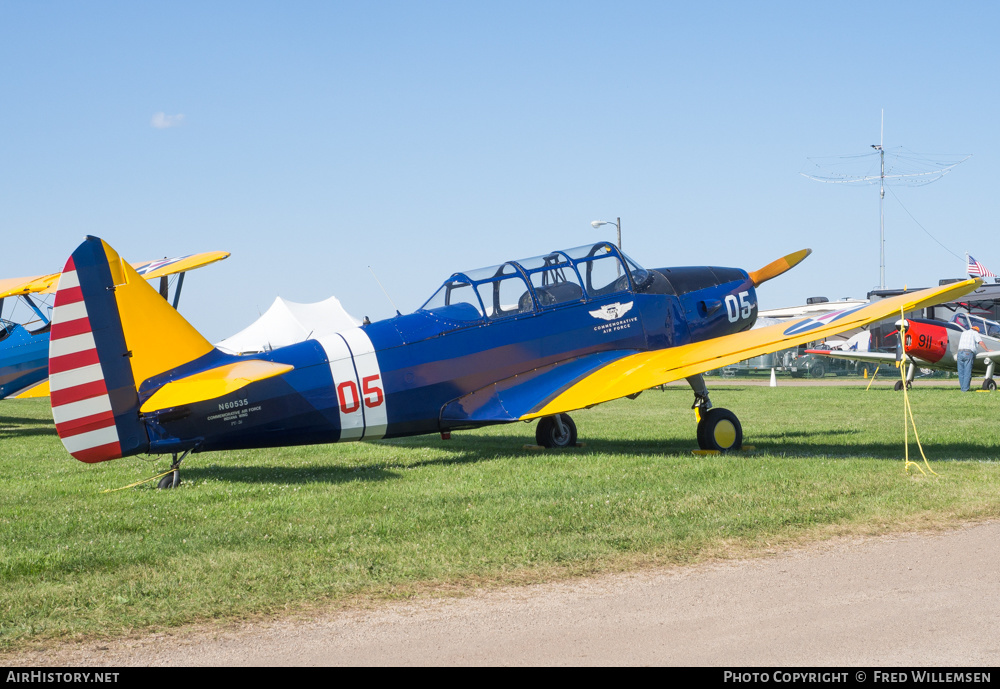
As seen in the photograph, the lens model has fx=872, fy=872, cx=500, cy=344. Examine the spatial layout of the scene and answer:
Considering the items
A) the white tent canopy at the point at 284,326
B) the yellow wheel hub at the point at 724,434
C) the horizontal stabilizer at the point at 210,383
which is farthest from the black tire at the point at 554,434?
the white tent canopy at the point at 284,326

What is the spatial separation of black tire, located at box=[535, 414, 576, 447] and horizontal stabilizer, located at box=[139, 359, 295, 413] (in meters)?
4.85

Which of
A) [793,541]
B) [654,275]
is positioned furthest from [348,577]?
[654,275]

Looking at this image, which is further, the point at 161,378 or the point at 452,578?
the point at 161,378

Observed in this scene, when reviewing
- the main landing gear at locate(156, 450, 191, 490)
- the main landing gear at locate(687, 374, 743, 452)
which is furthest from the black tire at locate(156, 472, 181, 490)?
the main landing gear at locate(687, 374, 743, 452)

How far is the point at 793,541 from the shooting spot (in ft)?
19.7

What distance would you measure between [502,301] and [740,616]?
674 centimetres

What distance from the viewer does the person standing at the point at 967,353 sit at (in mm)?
24234

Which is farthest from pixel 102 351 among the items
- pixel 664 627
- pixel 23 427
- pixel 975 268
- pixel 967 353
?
pixel 975 268

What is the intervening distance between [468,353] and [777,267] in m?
5.80

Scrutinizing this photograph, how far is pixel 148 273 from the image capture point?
616 inches

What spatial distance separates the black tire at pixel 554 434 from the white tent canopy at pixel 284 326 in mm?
21790

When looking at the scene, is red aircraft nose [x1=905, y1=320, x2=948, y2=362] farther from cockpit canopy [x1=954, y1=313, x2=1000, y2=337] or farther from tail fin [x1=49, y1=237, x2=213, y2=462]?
tail fin [x1=49, y1=237, x2=213, y2=462]

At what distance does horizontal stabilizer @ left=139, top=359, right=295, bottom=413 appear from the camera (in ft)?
25.2

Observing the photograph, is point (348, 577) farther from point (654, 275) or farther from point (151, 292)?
point (654, 275)
